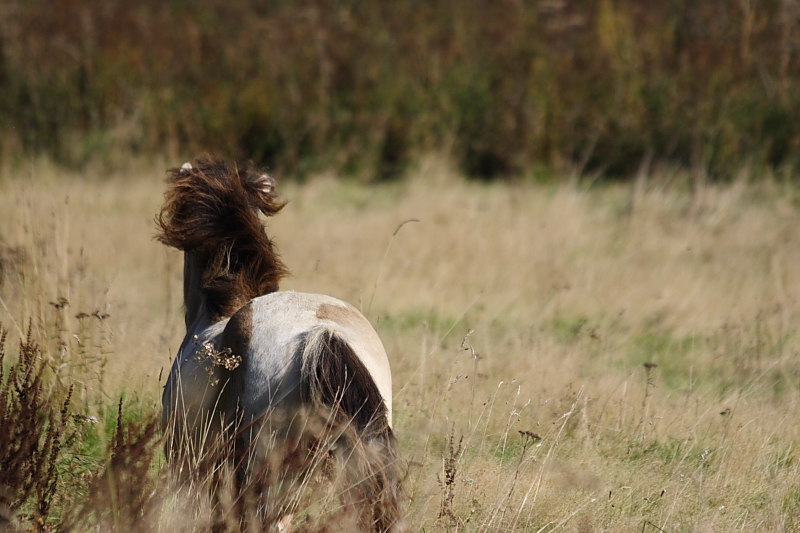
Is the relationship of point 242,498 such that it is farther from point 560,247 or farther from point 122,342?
point 560,247

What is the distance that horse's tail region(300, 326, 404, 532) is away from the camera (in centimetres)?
239

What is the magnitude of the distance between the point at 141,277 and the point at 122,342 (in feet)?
8.85

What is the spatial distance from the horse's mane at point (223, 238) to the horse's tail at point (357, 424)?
3.13 feet

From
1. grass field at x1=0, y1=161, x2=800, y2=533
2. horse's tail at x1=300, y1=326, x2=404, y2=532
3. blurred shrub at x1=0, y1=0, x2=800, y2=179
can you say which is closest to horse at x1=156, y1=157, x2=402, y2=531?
horse's tail at x1=300, y1=326, x2=404, y2=532

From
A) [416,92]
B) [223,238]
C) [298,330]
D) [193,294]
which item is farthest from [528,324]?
[416,92]

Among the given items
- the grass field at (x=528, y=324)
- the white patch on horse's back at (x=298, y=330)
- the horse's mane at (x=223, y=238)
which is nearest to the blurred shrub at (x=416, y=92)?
the grass field at (x=528, y=324)

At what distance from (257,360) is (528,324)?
361 cm

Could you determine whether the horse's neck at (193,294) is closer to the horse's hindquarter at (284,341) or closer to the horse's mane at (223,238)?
the horse's mane at (223,238)

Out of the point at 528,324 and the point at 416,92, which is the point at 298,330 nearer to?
the point at 528,324

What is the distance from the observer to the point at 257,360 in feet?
8.73

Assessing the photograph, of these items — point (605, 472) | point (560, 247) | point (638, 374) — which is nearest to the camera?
point (605, 472)

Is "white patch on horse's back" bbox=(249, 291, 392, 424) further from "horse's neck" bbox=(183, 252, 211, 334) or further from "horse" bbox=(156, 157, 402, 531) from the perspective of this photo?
"horse's neck" bbox=(183, 252, 211, 334)

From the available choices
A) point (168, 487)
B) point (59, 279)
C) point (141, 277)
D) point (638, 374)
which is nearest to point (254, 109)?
point (141, 277)

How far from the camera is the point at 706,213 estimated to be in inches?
346
